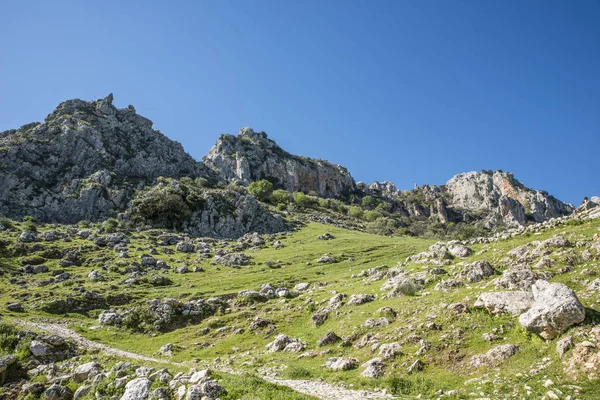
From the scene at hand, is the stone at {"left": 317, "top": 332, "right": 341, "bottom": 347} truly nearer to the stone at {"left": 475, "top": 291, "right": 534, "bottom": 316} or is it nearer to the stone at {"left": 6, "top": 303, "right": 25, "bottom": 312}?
the stone at {"left": 475, "top": 291, "right": 534, "bottom": 316}

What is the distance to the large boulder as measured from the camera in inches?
742

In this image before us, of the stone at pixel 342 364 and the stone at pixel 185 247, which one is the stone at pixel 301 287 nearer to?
the stone at pixel 342 364

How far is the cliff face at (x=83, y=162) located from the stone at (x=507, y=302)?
130 meters

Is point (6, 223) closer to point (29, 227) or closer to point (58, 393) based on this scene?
point (29, 227)

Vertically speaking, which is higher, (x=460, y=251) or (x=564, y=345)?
(x=460, y=251)

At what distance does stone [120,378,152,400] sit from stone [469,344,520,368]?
763 inches

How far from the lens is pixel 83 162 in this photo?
5837 inches

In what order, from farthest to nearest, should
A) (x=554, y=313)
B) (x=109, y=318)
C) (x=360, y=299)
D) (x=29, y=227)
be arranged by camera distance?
(x=29, y=227) → (x=109, y=318) → (x=360, y=299) → (x=554, y=313)

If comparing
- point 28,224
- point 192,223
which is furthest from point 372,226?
point 28,224

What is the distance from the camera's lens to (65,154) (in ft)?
486

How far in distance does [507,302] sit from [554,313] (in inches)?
188

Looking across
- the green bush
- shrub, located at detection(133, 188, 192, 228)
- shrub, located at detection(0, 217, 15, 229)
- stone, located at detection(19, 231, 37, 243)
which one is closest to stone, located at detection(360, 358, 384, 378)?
the green bush

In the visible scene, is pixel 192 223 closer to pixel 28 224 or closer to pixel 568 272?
pixel 28 224

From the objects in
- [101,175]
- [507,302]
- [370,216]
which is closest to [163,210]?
[101,175]
